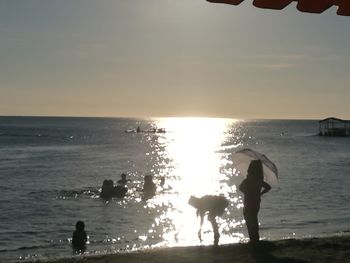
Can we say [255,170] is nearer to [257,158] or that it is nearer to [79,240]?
[257,158]

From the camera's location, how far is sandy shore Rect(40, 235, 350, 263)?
938 centimetres

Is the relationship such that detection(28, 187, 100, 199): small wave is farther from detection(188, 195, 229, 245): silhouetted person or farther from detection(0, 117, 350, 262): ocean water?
detection(188, 195, 229, 245): silhouetted person

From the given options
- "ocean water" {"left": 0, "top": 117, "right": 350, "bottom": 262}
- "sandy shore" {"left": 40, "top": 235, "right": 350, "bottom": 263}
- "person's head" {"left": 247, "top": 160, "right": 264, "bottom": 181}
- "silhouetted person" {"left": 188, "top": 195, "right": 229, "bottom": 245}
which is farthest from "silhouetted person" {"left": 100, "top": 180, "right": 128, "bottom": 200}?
"person's head" {"left": 247, "top": 160, "right": 264, "bottom": 181}

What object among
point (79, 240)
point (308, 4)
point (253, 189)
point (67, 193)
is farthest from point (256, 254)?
point (67, 193)

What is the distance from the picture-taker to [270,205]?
28.7 meters

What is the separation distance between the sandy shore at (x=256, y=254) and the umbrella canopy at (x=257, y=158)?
1390mm

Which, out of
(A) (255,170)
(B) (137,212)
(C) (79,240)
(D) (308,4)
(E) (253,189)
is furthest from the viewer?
(B) (137,212)

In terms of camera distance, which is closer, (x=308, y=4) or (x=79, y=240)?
(x=308, y=4)

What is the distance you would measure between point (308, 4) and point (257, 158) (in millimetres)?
8955

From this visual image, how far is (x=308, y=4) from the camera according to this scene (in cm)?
286

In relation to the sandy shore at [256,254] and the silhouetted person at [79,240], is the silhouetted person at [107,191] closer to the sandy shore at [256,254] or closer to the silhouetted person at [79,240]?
the silhouetted person at [79,240]

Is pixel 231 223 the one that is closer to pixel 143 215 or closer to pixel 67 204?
pixel 143 215

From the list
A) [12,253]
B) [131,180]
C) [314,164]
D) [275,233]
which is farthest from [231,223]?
[314,164]

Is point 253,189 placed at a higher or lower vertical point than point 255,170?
lower
